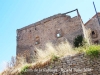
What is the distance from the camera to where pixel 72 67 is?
8188 mm

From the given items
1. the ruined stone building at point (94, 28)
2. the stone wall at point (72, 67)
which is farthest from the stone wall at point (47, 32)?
the stone wall at point (72, 67)

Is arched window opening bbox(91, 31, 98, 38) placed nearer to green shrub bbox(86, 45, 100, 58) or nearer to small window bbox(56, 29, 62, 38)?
small window bbox(56, 29, 62, 38)

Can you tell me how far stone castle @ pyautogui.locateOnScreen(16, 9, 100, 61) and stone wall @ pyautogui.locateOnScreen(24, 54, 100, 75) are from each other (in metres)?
11.1

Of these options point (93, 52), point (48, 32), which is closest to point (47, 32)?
point (48, 32)

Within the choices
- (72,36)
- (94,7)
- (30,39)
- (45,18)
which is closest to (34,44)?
(30,39)

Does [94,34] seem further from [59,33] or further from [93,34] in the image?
[59,33]

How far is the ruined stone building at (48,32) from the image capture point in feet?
66.4

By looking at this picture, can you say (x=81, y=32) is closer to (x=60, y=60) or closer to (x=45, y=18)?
(x=45, y=18)

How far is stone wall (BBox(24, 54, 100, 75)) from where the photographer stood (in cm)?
772

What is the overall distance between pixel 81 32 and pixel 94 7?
3722 millimetres

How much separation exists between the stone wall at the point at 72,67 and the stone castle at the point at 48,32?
1111 cm

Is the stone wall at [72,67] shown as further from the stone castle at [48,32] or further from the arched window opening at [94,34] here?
the arched window opening at [94,34]

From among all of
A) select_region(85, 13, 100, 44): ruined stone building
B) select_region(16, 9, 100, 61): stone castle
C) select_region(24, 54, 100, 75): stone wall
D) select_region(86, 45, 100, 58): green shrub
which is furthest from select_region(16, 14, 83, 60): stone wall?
select_region(86, 45, 100, 58): green shrub

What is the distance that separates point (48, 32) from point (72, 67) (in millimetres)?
13897
